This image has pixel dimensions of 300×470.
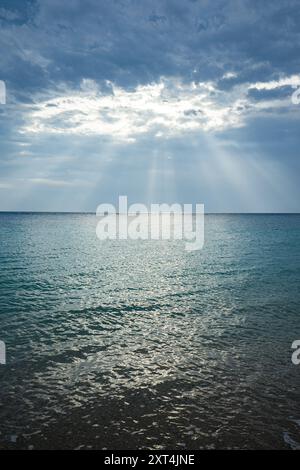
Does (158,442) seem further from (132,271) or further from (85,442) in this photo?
(132,271)

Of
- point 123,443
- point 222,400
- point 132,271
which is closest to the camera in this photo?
point 123,443

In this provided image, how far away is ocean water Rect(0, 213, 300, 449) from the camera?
34.3 feet

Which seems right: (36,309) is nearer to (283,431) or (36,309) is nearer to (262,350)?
(262,350)

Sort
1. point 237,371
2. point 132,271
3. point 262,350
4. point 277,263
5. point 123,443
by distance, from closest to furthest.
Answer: point 123,443 → point 237,371 → point 262,350 → point 132,271 → point 277,263

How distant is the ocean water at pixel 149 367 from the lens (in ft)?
34.3

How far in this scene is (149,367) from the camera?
1512 centimetres

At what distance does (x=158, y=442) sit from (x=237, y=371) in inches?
234

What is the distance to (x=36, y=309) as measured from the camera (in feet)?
79.6

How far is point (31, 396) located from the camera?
40.8ft

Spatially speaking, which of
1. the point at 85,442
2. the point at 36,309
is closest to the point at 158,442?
the point at 85,442

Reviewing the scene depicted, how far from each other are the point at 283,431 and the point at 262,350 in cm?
668
